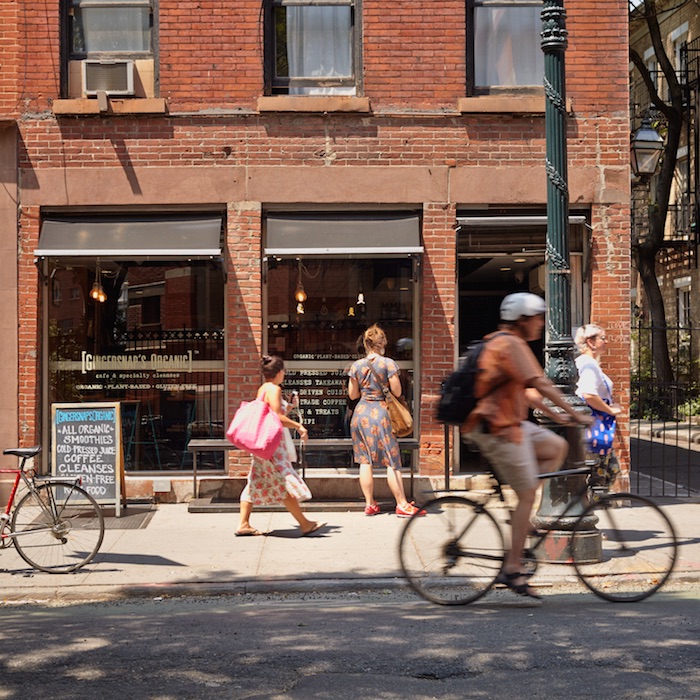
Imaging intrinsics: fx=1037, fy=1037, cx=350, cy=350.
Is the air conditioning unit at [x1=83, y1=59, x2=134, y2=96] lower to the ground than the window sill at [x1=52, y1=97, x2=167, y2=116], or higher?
higher

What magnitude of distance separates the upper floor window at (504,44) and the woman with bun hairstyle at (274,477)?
175 inches

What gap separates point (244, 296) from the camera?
11492mm

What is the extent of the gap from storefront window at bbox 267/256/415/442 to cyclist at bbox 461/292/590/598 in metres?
5.12

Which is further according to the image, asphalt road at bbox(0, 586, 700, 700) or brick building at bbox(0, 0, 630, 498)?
brick building at bbox(0, 0, 630, 498)

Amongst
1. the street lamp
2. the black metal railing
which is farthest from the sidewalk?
the street lamp

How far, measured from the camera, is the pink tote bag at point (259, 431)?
9.27m

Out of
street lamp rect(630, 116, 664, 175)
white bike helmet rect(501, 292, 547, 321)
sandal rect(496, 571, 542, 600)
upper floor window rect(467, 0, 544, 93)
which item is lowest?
sandal rect(496, 571, 542, 600)

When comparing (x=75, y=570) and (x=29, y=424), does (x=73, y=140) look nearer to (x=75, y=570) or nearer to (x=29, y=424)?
(x=29, y=424)

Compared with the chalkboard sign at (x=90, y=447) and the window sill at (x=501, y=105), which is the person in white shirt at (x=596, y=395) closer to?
the window sill at (x=501, y=105)

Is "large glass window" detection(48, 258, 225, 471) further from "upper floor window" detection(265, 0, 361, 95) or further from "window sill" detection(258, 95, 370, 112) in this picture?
"upper floor window" detection(265, 0, 361, 95)

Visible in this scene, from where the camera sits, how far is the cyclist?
20.9 feet

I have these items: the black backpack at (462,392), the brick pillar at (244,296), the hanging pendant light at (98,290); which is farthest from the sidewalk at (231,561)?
the hanging pendant light at (98,290)

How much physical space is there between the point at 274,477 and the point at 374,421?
1.45 metres

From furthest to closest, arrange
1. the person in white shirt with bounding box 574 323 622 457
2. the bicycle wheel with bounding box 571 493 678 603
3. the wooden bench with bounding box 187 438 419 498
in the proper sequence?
1. the wooden bench with bounding box 187 438 419 498
2. the person in white shirt with bounding box 574 323 622 457
3. the bicycle wheel with bounding box 571 493 678 603
